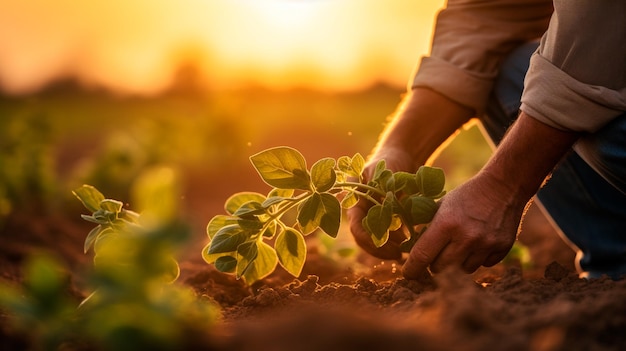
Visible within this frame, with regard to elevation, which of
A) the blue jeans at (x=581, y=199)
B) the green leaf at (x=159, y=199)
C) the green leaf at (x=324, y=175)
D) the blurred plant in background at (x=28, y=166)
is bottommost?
the blurred plant in background at (x=28, y=166)

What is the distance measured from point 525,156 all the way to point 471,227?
0.27m

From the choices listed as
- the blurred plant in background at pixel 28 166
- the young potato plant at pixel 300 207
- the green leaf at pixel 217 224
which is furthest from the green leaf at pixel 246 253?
the blurred plant in background at pixel 28 166

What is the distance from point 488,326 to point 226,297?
128 centimetres

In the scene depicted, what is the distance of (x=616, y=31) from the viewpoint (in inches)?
77.9

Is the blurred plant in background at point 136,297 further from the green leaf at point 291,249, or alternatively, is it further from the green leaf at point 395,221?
the green leaf at point 395,221

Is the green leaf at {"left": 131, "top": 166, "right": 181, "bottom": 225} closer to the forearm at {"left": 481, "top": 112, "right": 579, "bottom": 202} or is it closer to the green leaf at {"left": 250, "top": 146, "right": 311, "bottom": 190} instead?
the green leaf at {"left": 250, "top": 146, "right": 311, "bottom": 190}

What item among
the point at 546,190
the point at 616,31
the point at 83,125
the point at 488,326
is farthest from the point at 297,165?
the point at 83,125

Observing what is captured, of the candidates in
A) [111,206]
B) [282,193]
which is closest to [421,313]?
[282,193]

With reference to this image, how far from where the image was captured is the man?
79.0 inches

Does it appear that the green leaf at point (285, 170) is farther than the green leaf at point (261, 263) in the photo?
No

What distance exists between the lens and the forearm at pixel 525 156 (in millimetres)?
2025

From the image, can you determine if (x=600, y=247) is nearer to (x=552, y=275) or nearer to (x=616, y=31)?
(x=552, y=275)

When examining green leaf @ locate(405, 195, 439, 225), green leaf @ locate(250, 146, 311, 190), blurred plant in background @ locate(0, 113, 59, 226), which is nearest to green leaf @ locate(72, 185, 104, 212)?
green leaf @ locate(250, 146, 311, 190)

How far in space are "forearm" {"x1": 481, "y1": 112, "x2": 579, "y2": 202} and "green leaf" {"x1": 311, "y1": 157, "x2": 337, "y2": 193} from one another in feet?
1.57
